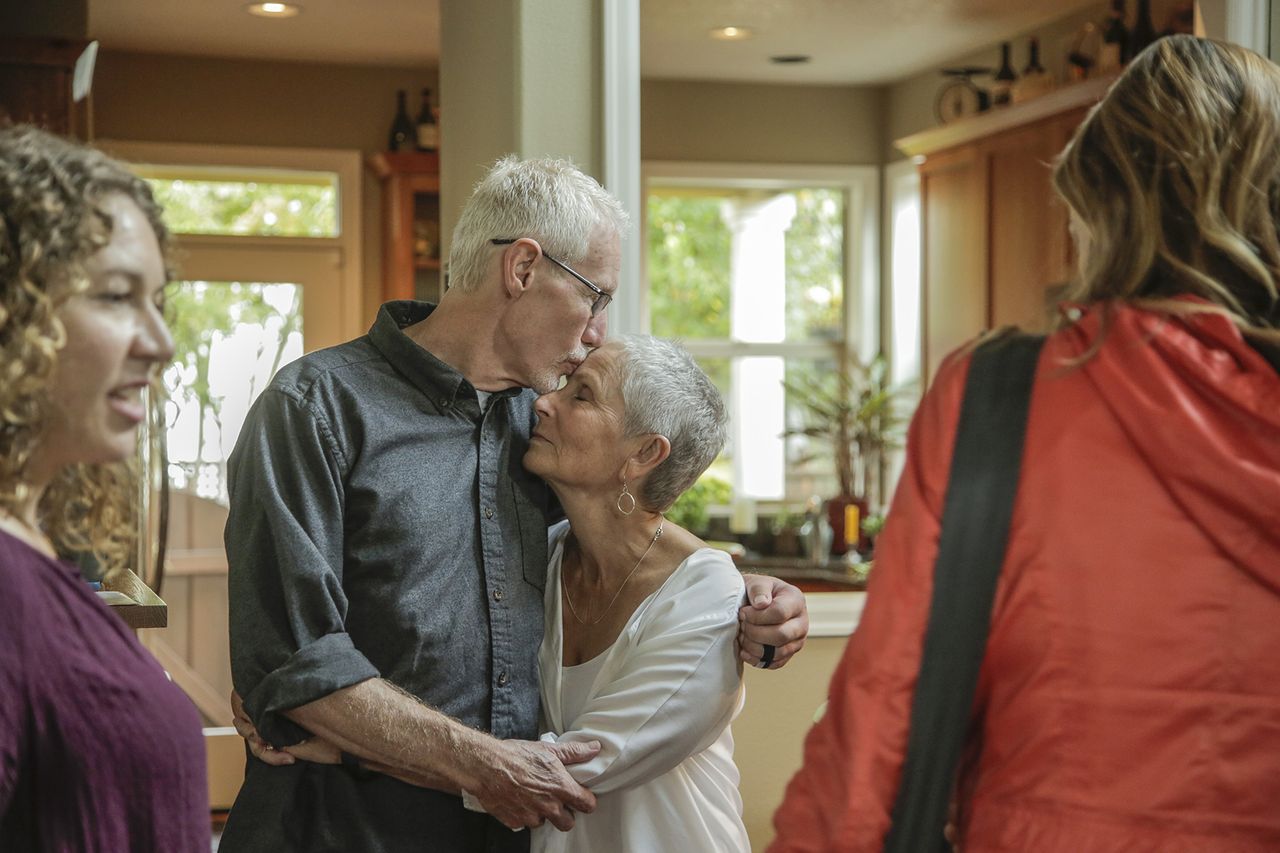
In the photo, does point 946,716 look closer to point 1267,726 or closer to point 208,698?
point 1267,726

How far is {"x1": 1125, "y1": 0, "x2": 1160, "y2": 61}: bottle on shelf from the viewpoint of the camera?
5.11 m

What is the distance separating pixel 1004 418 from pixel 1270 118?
33cm

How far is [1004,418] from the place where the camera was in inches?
47.5

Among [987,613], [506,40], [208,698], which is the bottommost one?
[208,698]

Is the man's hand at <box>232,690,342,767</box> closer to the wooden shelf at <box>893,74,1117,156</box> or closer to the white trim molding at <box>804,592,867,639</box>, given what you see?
the white trim molding at <box>804,592,867,639</box>

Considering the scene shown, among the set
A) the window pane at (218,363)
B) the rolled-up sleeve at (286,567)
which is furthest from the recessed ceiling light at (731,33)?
the rolled-up sleeve at (286,567)

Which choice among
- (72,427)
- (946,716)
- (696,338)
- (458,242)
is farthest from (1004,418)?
(696,338)

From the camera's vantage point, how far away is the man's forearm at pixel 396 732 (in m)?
1.62

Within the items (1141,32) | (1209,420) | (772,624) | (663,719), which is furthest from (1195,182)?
(1141,32)

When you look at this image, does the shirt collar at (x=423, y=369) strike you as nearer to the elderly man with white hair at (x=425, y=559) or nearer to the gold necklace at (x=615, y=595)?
the elderly man with white hair at (x=425, y=559)

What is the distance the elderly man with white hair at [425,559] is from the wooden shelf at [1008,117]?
321 cm

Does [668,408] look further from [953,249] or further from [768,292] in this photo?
[768,292]

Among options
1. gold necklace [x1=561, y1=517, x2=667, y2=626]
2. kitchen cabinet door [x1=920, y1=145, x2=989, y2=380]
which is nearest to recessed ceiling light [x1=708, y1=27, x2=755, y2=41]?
kitchen cabinet door [x1=920, y1=145, x2=989, y2=380]

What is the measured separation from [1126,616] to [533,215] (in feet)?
3.25
